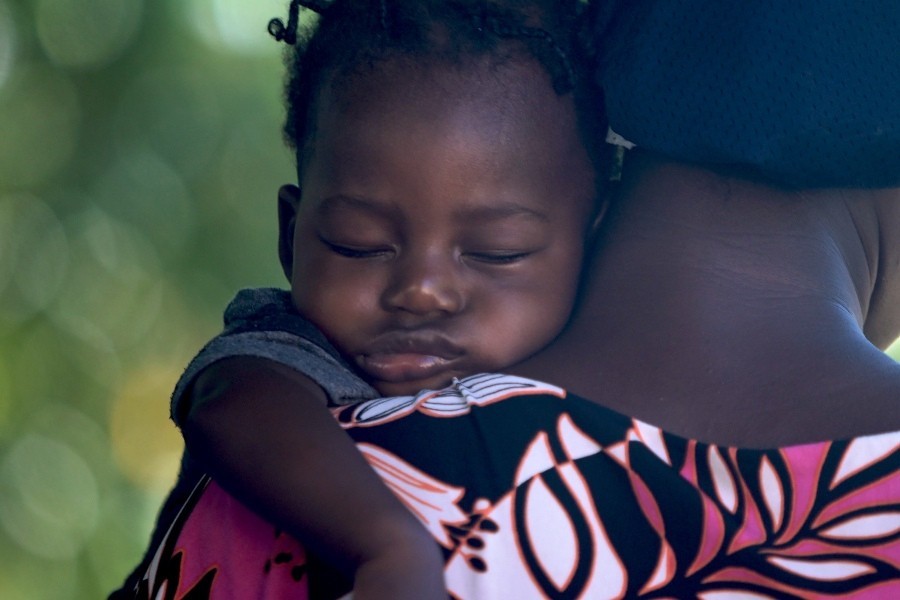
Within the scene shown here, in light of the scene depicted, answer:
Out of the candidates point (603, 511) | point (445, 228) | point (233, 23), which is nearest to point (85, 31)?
point (233, 23)

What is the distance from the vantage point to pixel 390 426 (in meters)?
1.08

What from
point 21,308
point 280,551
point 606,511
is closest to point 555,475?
point 606,511

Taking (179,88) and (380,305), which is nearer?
(380,305)

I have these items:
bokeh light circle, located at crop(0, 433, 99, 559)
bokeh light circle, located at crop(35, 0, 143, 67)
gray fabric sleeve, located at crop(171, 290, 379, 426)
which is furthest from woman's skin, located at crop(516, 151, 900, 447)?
bokeh light circle, located at crop(0, 433, 99, 559)

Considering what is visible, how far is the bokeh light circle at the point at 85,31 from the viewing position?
4.60 m

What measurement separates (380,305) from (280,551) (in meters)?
0.52

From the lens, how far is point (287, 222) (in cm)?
186

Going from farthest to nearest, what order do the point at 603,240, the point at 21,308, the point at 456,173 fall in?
1. the point at 21,308
2. the point at 456,173
3. the point at 603,240

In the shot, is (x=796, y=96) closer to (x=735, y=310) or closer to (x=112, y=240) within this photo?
(x=735, y=310)

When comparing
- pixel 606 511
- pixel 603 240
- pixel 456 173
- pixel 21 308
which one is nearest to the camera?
pixel 606 511

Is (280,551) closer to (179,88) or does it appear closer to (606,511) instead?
(606,511)

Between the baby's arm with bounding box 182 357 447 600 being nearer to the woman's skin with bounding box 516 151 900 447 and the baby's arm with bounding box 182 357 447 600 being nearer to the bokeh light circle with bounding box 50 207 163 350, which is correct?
the woman's skin with bounding box 516 151 900 447

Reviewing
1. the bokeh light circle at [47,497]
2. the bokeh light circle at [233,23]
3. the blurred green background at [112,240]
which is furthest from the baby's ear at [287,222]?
the bokeh light circle at [47,497]

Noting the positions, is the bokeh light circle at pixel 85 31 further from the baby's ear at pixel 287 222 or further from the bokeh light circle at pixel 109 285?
the baby's ear at pixel 287 222
